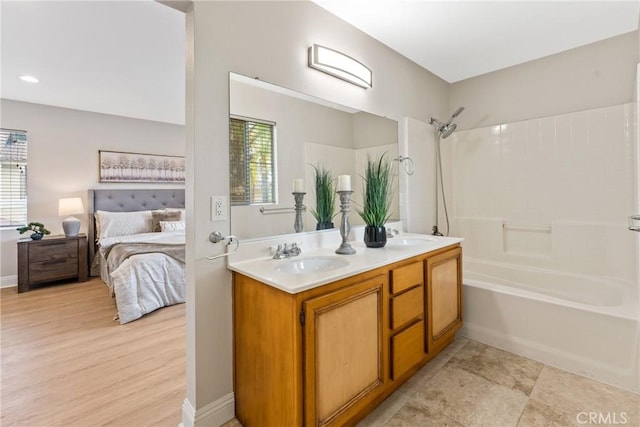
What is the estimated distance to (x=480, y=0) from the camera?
1.89 metres

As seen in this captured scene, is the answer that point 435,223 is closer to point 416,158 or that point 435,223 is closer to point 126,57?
point 416,158

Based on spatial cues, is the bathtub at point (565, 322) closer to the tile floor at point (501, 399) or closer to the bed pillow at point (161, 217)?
the tile floor at point (501, 399)

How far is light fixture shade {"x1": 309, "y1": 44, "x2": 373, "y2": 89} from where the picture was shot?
72.6 inches

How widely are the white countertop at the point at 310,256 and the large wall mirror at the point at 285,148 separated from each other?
0.08m

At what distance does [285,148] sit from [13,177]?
415 centimetres

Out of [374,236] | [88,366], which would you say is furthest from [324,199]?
[88,366]

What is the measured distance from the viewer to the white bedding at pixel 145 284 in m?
2.73

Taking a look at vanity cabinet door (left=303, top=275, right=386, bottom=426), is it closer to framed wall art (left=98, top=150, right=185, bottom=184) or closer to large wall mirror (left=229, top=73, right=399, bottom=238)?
large wall mirror (left=229, top=73, right=399, bottom=238)

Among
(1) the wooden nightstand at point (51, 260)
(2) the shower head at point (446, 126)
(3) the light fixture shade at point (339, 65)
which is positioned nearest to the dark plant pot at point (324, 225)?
(3) the light fixture shade at point (339, 65)

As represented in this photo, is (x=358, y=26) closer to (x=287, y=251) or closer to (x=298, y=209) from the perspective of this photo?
(x=298, y=209)

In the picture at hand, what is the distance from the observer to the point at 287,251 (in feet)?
5.45

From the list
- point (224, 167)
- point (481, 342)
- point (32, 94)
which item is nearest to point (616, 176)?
point (481, 342)

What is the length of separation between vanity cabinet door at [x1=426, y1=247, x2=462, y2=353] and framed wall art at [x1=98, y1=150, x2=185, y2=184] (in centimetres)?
458

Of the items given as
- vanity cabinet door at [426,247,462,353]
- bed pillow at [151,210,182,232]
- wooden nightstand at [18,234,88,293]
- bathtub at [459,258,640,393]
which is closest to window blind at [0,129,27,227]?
wooden nightstand at [18,234,88,293]
